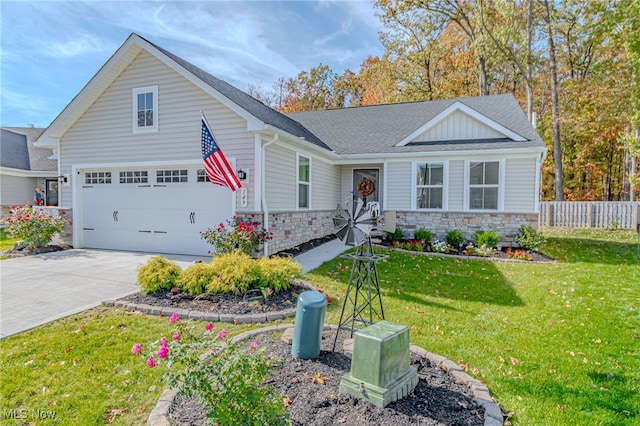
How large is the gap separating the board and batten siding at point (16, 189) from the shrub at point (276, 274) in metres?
18.1

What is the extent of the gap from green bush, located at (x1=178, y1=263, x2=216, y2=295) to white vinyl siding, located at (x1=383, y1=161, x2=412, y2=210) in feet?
24.2

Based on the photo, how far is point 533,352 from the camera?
3.75m

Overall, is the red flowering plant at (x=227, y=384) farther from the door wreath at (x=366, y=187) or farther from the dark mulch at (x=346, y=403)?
the door wreath at (x=366, y=187)

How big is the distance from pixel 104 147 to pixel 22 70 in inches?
97.8

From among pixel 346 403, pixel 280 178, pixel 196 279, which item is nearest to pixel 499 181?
pixel 280 178

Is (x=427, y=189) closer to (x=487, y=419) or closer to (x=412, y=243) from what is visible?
(x=412, y=243)

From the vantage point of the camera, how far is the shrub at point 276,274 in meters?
5.32

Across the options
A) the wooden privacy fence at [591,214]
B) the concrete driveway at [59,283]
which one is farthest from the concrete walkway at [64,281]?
the wooden privacy fence at [591,214]

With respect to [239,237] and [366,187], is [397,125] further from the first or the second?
[239,237]

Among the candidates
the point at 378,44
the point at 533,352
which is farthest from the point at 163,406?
the point at 378,44

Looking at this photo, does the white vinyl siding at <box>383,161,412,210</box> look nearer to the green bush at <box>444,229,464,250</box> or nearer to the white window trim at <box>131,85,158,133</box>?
the green bush at <box>444,229,464,250</box>

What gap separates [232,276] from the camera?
17.3 ft

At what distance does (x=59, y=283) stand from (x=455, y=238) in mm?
9636

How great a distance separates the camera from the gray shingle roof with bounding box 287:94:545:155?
10.7 metres
